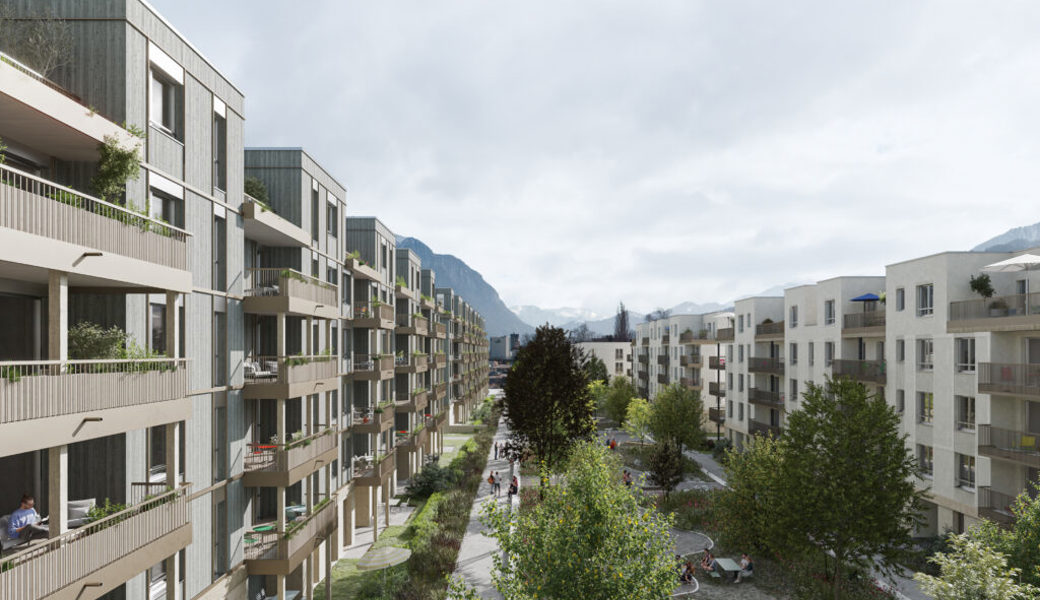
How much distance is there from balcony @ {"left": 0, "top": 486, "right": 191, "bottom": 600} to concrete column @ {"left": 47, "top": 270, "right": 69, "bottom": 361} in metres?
2.95

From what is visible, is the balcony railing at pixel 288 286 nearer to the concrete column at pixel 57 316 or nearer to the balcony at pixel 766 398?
the concrete column at pixel 57 316

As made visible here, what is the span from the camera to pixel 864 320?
112 ft

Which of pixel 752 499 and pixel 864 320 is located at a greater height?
pixel 864 320

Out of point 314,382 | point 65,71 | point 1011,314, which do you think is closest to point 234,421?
point 314,382

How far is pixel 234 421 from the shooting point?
57.8 feet

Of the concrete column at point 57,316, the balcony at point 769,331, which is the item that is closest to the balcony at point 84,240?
the concrete column at point 57,316

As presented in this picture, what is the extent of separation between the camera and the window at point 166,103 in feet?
47.1

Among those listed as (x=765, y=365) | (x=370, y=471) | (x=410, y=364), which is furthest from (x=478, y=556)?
(x=765, y=365)

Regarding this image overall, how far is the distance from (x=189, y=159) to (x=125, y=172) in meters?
3.24

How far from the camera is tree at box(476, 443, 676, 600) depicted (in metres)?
12.3

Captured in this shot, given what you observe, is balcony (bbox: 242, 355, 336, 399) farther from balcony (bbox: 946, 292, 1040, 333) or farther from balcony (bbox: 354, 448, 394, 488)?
balcony (bbox: 946, 292, 1040, 333)

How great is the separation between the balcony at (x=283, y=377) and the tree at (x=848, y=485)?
1726 centimetres

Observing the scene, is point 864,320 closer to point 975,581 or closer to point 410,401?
point 975,581

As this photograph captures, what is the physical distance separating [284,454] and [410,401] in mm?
20397
